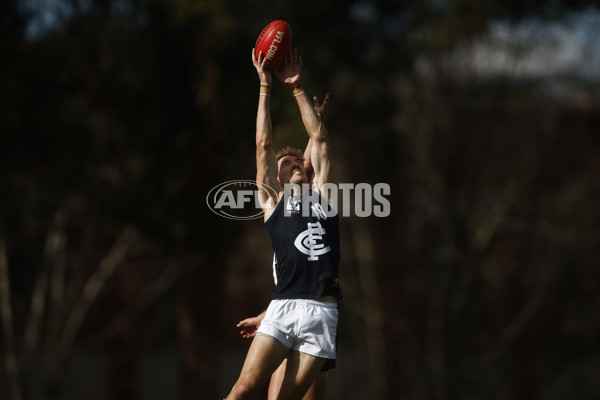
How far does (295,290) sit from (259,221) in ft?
48.3

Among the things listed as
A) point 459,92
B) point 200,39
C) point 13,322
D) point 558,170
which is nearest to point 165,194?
point 200,39

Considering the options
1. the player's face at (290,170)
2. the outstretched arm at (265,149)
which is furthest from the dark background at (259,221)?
the outstretched arm at (265,149)

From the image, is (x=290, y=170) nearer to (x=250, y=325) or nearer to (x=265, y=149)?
(x=265, y=149)

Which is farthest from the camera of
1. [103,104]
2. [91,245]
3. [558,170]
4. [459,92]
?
[558,170]

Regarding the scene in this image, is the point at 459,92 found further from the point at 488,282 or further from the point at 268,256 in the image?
the point at 268,256

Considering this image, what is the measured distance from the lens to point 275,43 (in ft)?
22.9

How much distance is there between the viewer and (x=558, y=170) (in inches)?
944

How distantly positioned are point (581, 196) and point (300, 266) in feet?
63.2

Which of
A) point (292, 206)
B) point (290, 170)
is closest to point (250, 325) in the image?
point (292, 206)

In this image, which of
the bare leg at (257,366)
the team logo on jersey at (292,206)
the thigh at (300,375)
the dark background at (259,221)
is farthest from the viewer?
the dark background at (259,221)

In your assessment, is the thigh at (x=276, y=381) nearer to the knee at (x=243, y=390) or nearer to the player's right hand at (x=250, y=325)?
the player's right hand at (x=250, y=325)

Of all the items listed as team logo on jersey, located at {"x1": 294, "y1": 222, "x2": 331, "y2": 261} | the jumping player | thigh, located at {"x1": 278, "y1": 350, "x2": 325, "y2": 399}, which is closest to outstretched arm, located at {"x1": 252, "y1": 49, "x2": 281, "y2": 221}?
the jumping player

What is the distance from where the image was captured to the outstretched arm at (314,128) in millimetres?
7031

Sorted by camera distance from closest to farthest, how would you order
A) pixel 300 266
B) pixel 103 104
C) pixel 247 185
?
pixel 300 266 → pixel 247 185 → pixel 103 104
